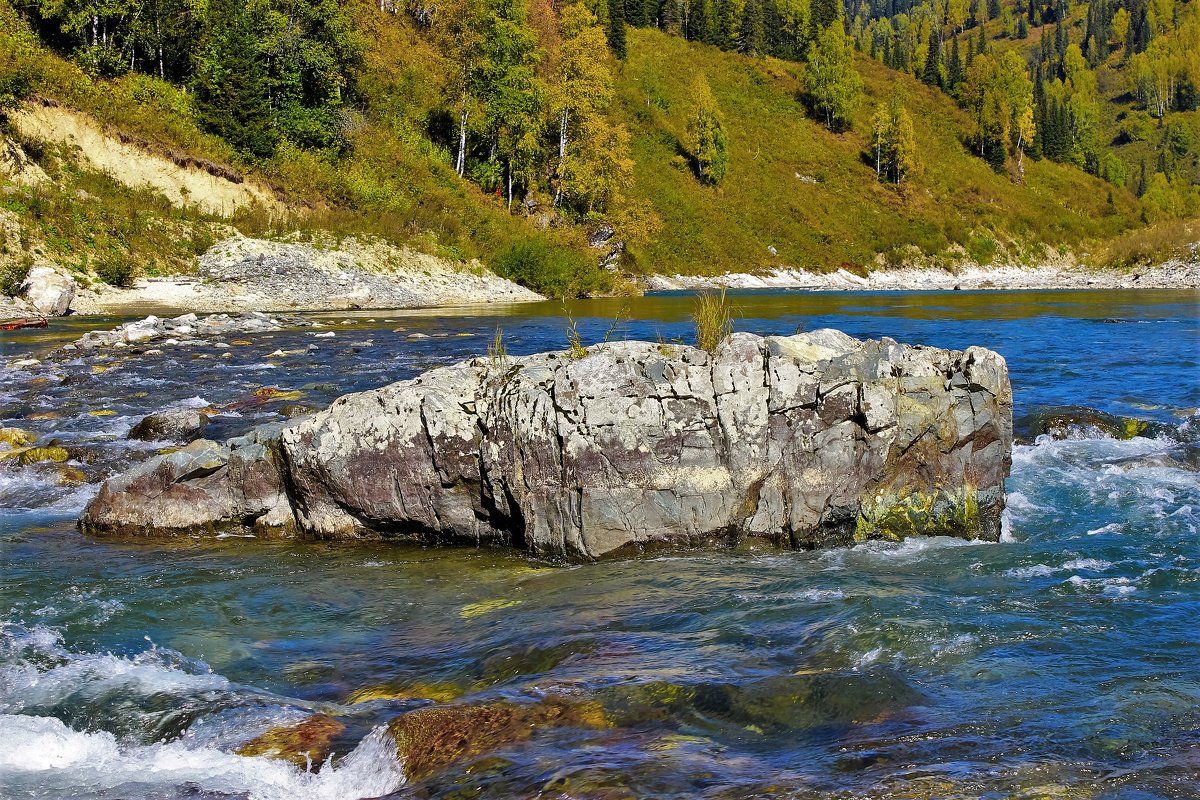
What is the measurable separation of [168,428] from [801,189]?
3454 inches

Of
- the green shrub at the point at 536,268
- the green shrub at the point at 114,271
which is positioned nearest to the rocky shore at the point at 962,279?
the green shrub at the point at 536,268

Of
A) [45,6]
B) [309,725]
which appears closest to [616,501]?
[309,725]

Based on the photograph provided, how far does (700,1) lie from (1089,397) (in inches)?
4545

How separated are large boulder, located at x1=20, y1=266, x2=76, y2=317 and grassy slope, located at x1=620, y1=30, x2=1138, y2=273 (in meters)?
43.3

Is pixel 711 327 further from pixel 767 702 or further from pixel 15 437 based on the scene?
pixel 15 437

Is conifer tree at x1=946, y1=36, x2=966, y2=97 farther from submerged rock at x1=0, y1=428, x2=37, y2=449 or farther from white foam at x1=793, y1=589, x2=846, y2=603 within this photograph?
white foam at x1=793, y1=589, x2=846, y2=603

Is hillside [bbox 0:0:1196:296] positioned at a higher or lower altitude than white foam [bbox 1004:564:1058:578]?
higher

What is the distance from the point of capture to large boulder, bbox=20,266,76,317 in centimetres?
2900

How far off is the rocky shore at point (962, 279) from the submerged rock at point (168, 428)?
47249 mm

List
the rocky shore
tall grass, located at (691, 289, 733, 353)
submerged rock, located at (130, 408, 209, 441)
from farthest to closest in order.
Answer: the rocky shore < submerged rock, located at (130, 408, 209, 441) < tall grass, located at (691, 289, 733, 353)

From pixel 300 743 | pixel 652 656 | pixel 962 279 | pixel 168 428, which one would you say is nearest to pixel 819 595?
pixel 652 656

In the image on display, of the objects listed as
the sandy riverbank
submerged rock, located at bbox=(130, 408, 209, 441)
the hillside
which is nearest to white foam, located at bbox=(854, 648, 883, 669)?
→ submerged rock, located at bbox=(130, 408, 209, 441)

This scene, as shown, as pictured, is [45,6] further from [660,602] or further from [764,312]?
[660,602]

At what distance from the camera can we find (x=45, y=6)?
39.9 metres
